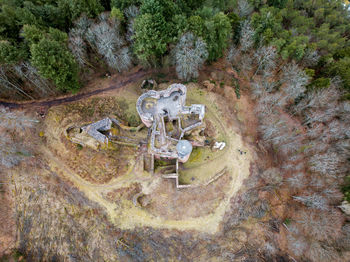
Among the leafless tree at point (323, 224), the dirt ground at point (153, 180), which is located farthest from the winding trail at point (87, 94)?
the leafless tree at point (323, 224)

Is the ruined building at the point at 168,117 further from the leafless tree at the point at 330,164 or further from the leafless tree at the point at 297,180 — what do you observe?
the leafless tree at the point at 330,164

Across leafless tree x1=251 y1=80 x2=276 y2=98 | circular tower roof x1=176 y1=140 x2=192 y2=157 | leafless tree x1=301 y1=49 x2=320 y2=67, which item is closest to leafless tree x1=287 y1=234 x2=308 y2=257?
circular tower roof x1=176 y1=140 x2=192 y2=157

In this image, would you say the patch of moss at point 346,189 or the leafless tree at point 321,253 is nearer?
the patch of moss at point 346,189

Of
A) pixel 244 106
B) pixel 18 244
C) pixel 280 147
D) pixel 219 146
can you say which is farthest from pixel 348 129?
pixel 18 244

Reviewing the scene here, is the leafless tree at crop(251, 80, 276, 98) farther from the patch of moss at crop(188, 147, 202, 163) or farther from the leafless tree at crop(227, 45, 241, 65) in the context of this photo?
the patch of moss at crop(188, 147, 202, 163)

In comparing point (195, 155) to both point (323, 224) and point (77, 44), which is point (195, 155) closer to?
point (323, 224)

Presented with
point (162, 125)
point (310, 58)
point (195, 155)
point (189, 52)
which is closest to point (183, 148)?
point (162, 125)

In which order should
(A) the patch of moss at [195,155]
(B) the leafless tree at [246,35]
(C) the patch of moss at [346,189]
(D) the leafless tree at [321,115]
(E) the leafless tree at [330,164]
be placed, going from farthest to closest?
(B) the leafless tree at [246,35] → (A) the patch of moss at [195,155] → (D) the leafless tree at [321,115] → (E) the leafless tree at [330,164] → (C) the patch of moss at [346,189]

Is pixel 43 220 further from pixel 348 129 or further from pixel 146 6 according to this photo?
pixel 348 129

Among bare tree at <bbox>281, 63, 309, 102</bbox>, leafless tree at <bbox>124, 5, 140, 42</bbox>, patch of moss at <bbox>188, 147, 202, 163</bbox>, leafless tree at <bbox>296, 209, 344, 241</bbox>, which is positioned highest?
leafless tree at <bbox>124, 5, 140, 42</bbox>
